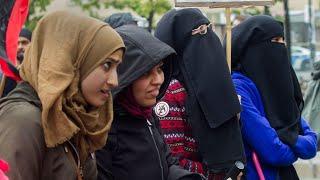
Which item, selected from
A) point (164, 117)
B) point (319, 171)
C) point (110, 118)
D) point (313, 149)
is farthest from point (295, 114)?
point (319, 171)

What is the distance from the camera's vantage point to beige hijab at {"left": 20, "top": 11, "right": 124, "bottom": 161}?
251cm

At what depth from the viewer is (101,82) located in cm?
271

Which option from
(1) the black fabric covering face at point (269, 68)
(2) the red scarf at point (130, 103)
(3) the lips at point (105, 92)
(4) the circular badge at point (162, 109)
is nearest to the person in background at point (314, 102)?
(1) the black fabric covering face at point (269, 68)

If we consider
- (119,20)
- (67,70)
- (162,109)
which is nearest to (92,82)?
(67,70)

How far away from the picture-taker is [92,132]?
2.69 metres

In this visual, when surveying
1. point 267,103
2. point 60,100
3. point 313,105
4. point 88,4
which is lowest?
point 88,4

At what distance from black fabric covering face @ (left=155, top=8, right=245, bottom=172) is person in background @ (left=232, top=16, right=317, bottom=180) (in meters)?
0.32

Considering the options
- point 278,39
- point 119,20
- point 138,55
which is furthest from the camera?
point 119,20

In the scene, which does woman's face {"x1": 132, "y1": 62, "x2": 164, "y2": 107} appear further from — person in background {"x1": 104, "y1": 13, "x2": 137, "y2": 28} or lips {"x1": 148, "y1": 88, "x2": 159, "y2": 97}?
person in background {"x1": 104, "y1": 13, "x2": 137, "y2": 28}

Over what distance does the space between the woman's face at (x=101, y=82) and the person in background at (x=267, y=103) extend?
1542mm

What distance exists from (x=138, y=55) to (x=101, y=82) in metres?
0.56

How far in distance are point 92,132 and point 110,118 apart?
17 centimetres

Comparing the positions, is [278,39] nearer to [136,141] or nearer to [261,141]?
[261,141]

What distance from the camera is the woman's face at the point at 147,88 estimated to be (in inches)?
127
